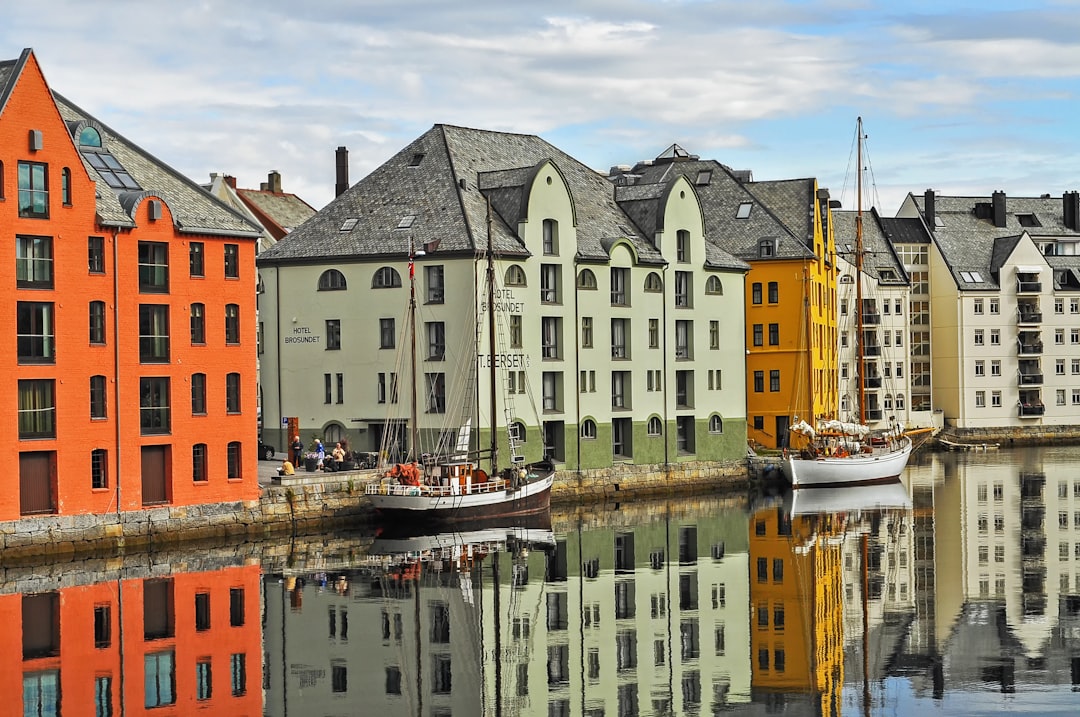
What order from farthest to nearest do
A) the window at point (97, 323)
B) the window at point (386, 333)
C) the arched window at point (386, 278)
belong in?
the window at point (386, 333) < the arched window at point (386, 278) < the window at point (97, 323)

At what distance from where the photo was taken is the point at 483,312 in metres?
74.8

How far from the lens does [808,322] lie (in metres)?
96.8

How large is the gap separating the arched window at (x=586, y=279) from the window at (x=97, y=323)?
28.7 metres

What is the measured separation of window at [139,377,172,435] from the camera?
58.6 metres

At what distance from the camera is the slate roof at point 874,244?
12800 cm

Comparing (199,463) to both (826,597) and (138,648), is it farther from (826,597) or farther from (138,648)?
(826,597)

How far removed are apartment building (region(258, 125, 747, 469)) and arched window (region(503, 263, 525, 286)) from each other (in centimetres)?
9

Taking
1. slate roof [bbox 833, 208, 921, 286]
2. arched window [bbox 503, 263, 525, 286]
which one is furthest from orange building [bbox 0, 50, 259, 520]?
slate roof [bbox 833, 208, 921, 286]

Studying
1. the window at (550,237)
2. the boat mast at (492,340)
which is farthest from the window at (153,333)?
the window at (550,237)

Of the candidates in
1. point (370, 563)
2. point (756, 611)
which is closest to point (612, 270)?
point (370, 563)

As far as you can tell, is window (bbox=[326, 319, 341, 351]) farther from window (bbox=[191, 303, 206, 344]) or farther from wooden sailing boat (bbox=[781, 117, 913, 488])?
wooden sailing boat (bbox=[781, 117, 913, 488])

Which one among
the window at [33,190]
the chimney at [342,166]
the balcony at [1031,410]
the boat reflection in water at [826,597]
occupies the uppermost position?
the chimney at [342,166]

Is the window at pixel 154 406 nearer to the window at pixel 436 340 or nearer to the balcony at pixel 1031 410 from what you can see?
the window at pixel 436 340

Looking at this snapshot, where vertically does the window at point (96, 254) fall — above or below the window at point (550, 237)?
below
